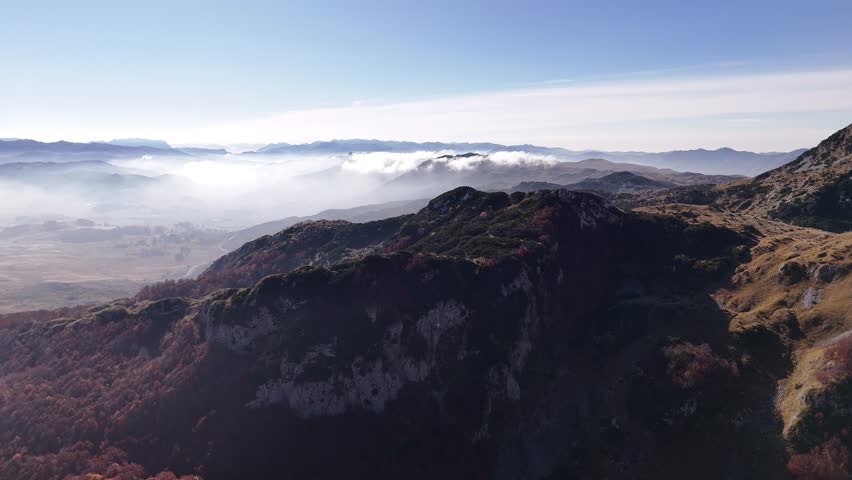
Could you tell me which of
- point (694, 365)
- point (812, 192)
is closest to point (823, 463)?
point (694, 365)

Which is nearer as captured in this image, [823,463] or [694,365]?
[823,463]

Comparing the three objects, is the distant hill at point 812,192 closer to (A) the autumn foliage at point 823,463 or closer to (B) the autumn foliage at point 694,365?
(B) the autumn foliage at point 694,365

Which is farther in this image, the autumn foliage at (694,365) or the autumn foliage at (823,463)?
the autumn foliage at (694,365)

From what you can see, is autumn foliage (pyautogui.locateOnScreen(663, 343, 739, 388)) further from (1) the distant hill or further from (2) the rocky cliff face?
(1) the distant hill

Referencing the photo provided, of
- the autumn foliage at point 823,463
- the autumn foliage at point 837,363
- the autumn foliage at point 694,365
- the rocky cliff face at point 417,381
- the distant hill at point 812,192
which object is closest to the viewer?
the autumn foliage at point 823,463

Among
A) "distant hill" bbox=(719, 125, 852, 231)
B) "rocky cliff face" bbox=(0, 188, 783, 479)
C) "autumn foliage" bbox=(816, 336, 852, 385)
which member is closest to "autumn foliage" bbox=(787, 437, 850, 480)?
"rocky cliff face" bbox=(0, 188, 783, 479)

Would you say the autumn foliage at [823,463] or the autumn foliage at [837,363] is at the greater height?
the autumn foliage at [837,363]

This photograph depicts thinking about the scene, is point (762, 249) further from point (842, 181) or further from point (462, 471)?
point (462, 471)

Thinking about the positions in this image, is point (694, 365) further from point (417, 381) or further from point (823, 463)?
point (417, 381)

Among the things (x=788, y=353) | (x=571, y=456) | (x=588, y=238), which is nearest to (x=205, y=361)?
(x=571, y=456)

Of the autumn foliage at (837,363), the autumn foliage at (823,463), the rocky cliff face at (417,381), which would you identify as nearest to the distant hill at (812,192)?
the rocky cliff face at (417,381)

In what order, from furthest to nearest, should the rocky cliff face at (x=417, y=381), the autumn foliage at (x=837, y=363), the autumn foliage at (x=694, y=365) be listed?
the autumn foliage at (x=694, y=365)
the rocky cliff face at (x=417, y=381)
the autumn foliage at (x=837, y=363)
